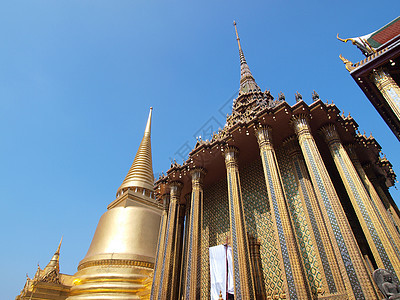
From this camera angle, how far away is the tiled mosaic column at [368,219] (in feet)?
22.9

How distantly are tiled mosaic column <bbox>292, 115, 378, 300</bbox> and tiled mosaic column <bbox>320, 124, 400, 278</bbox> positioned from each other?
86cm

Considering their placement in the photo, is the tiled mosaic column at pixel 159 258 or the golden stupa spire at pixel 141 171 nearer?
the tiled mosaic column at pixel 159 258

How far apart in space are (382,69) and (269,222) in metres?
7.07

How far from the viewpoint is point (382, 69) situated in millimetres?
9336

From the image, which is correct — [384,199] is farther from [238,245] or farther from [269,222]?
[238,245]

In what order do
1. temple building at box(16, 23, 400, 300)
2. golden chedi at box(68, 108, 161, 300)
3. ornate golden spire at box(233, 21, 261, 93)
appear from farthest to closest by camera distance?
ornate golden spire at box(233, 21, 261, 93) < golden chedi at box(68, 108, 161, 300) < temple building at box(16, 23, 400, 300)

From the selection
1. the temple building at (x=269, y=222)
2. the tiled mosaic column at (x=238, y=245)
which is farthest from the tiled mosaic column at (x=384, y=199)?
the tiled mosaic column at (x=238, y=245)

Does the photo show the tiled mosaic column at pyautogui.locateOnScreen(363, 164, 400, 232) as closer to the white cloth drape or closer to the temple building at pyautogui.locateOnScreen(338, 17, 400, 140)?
the temple building at pyautogui.locateOnScreen(338, 17, 400, 140)

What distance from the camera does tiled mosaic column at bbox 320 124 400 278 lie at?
6.99 metres

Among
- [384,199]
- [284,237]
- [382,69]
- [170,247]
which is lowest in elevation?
Result: [284,237]

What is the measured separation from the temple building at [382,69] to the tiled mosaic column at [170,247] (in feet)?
Answer: 30.8

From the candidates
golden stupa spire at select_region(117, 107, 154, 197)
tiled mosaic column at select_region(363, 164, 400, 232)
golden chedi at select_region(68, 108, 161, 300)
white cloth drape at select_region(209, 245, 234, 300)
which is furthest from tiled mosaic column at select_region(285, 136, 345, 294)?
golden stupa spire at select_region(117, 107, 154, 197)

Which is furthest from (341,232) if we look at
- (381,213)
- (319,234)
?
(381,213)

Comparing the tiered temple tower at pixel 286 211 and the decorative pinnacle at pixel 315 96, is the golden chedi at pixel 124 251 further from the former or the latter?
the decorative pinnacle at pixel 315 96
